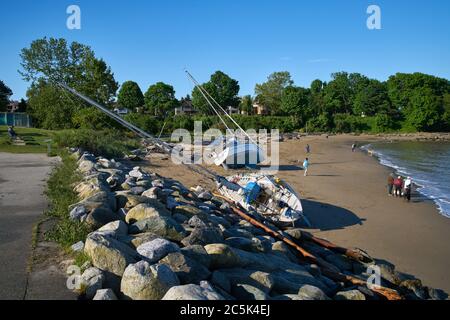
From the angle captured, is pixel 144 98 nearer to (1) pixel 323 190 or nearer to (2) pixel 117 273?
(1) pixel 323 190

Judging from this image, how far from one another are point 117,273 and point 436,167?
3790cm

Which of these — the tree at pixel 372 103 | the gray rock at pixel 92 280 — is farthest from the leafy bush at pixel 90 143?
the tree at pixel 372 103

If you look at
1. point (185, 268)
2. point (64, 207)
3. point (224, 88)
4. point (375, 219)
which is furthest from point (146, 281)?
point (224, 88)

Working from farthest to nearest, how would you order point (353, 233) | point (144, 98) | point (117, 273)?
point (144, 98), point (353, 233), point (117, 273)

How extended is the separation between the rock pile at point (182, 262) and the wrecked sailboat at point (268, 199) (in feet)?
13.0

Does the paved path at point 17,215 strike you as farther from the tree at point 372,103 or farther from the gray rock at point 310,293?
the tree at point 372,103

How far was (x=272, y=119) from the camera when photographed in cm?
8688

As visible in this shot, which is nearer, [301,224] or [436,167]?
[301,224]

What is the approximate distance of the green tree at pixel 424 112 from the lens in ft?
324

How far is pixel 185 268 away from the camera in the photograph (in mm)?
6023

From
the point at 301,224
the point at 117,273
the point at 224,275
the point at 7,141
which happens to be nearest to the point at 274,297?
the point at 224,275

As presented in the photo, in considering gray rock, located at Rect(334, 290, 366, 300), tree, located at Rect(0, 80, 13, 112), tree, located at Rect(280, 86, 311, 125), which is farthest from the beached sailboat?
tree, located at Rect(280, 86, 311, 125)

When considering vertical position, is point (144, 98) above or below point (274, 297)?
above

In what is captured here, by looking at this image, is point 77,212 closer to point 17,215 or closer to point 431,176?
point 17,215
